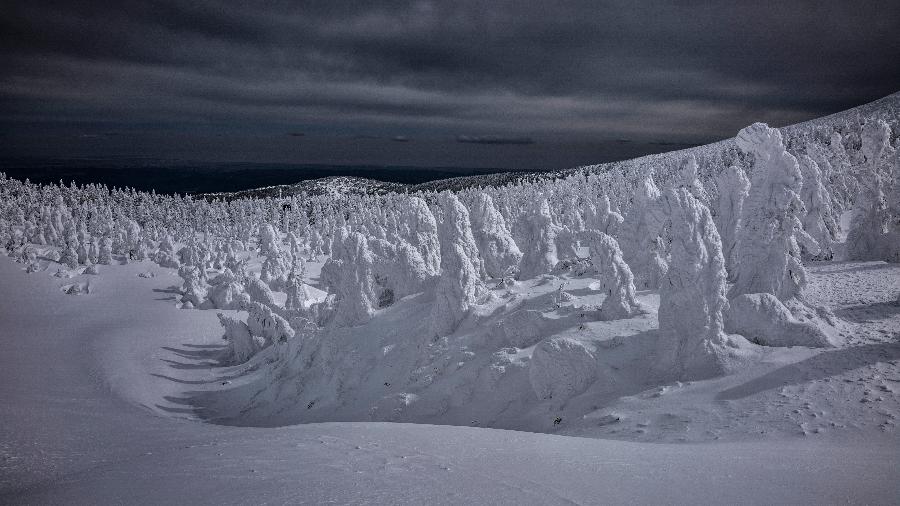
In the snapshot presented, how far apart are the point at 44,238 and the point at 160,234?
2501 centimetres

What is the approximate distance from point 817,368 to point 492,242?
92.4 ft

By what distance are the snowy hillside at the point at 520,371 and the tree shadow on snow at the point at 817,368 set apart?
0.09 m

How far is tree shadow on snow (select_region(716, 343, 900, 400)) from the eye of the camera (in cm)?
1480

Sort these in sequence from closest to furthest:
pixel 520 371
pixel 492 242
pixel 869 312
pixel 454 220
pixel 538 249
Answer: pixel 869 312 < pixel 520 371 < pixel 454 220 < pixel 538 249 < pixel 492 242

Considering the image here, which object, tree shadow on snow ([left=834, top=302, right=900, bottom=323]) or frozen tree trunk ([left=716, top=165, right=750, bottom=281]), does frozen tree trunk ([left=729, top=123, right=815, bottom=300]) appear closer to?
tree shadow on snow ([left=834, top=302, right=900, bottom=323])

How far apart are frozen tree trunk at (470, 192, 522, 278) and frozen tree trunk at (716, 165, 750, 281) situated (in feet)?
54.0

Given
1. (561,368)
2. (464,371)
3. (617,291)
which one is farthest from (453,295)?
(561,368)

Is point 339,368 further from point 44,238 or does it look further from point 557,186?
point 557,186

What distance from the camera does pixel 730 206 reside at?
3098cm

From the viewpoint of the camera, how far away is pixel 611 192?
10712 cm

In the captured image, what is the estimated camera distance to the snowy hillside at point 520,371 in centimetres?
962

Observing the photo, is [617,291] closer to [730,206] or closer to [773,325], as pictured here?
[773,325]

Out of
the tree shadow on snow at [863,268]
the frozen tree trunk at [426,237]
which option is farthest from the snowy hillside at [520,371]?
the frozen tree trunk at [426,237]

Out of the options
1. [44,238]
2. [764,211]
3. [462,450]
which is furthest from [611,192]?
[44,238]
